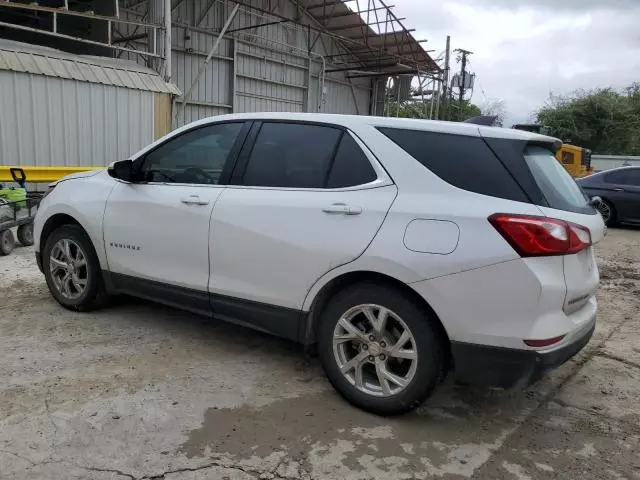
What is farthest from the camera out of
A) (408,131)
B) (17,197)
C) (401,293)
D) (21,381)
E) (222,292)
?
(17,197)

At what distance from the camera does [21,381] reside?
3406mm

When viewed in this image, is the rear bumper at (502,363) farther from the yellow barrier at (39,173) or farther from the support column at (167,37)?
the support column at (167,37)

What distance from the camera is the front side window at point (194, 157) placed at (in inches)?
151

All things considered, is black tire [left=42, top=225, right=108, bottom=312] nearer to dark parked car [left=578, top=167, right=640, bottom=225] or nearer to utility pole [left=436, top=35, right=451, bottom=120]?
dark parked car [left=578, top=167, right=640, bottom=225]

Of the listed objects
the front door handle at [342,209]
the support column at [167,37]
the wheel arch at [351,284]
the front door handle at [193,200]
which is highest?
the support column at [167,37]

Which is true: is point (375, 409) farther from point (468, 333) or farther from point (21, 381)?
point (21, 381)

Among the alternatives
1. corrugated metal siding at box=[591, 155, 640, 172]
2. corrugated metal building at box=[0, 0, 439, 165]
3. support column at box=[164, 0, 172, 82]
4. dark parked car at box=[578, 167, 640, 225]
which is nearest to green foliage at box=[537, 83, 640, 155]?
corrugated metal siding at box=[591, 155, 640, 172]

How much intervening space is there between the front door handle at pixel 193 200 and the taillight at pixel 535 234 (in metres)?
1.90

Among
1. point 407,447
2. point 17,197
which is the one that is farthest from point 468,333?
point 17,197

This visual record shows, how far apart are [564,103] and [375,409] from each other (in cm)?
4224

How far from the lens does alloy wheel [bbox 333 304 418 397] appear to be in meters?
2.98

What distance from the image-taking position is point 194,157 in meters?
4.07

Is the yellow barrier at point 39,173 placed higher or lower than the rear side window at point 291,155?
lower

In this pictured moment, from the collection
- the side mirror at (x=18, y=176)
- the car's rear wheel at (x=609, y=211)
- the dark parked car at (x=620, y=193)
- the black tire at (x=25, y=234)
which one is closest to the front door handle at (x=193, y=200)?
the black tire at (x=25, y=234)
